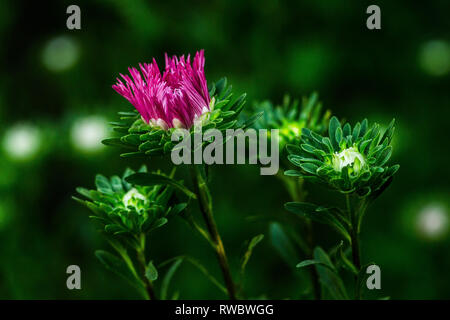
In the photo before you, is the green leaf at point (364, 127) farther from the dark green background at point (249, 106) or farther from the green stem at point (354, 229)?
the dark green background at point (249, 106)

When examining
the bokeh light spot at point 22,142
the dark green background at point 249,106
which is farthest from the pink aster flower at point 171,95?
the bokeh light spot at point 22,142

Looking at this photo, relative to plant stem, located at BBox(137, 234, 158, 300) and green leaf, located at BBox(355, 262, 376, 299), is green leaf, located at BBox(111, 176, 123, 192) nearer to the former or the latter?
plant stem, located at BBox(137, 234, 158, 300)

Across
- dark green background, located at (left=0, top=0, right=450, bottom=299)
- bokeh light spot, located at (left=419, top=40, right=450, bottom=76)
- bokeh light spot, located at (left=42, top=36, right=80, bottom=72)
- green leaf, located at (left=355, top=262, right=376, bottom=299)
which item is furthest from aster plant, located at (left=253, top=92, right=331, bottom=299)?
bokeh light spot, located at (left=42, top=36, right=80, bottom=72)

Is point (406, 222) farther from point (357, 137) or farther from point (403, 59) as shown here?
point (357, 137)

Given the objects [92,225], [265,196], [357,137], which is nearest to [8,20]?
[92,225]

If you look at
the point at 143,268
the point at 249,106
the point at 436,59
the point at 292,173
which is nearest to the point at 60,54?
the point at 249,106

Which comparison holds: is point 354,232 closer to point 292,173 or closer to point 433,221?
point 292,173
